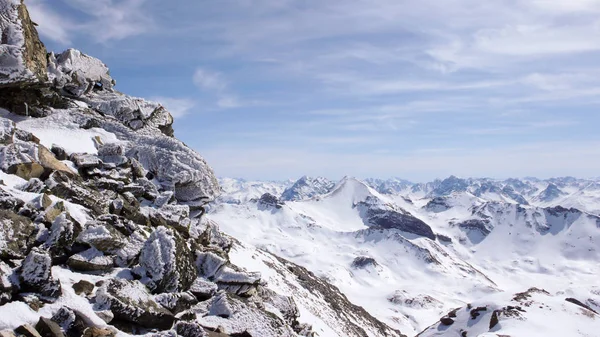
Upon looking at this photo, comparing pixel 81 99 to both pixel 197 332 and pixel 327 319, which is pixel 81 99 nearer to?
pixel 197 332

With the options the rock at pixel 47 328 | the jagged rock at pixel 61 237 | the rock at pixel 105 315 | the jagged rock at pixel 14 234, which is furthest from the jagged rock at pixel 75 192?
the rock at pixel 47 328

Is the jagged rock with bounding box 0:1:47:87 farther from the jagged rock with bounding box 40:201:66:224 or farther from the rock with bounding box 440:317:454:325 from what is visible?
the rock with bounding box 440:317:454:325

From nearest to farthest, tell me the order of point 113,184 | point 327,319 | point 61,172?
point 61,172, point 113,184, point 327,319

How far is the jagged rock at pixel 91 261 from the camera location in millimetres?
14664

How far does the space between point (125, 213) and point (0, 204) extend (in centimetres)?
553

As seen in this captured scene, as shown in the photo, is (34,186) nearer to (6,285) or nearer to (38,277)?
(38,277)

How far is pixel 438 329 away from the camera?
173 ft

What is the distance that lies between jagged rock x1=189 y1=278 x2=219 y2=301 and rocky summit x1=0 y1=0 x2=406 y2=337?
4 cm

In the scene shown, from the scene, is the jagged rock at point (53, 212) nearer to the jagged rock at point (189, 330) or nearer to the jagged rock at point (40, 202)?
the jagged rock at point (40, 202)

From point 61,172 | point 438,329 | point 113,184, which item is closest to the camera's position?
point 61,172

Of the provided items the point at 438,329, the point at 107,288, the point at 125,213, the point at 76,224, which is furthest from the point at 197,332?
the point at 438,329

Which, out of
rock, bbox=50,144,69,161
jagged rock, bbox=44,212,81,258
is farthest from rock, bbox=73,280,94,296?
rock, bbox=50,144,69,161

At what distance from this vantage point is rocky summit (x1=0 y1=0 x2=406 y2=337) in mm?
12719

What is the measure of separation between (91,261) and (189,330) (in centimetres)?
470
